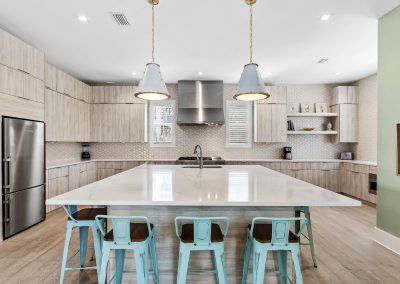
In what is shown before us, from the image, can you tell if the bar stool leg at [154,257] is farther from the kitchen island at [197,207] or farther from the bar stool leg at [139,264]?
the bar stool leg at [139,264]

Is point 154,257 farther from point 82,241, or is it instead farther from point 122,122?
point 122,122

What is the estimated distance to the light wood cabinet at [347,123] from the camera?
608 cm

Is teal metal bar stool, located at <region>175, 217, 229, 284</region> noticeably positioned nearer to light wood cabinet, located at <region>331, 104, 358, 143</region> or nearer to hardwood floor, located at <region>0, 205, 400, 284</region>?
hardwood floor, located at <region>0, 205, 400, 284</region>

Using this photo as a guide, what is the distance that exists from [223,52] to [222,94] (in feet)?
5.60

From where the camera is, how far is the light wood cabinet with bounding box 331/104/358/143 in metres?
6.08

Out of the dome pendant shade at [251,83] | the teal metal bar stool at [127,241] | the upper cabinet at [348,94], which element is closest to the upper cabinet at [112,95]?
the dome pendant shade at [251,83]

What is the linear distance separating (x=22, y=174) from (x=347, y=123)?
664 cm

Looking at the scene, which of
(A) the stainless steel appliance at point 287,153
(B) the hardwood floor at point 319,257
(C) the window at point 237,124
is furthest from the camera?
(C) the window at point 237,124

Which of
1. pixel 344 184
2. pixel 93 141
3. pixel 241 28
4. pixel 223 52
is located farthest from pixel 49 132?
pixel 344 184

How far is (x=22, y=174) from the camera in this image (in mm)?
3504

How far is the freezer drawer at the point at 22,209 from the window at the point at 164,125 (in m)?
3.03

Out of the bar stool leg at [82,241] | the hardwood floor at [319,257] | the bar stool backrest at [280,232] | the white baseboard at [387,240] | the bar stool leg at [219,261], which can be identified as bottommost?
the hardwood floor at [319,257]

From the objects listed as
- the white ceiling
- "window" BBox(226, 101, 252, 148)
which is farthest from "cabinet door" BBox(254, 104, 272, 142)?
the white ceiling

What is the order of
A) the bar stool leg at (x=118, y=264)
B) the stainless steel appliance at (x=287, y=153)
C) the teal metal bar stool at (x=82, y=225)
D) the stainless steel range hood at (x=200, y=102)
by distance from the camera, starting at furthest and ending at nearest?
1. the stainless steel appliance at (x=287, y=153)
2. the stainless steel range hood at (x=200, y=102)
3. the teal metal bar stool at (x=82, y=225)
4. the bar stool leg at (x=118, y=264)
